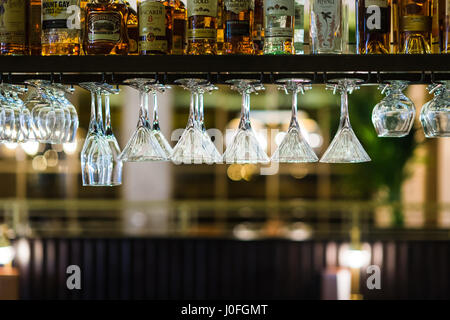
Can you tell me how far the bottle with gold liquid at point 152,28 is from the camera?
1433 mm

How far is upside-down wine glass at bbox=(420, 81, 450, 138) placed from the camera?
4.61 feet

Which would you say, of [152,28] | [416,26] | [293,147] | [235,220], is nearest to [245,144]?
[293,147]

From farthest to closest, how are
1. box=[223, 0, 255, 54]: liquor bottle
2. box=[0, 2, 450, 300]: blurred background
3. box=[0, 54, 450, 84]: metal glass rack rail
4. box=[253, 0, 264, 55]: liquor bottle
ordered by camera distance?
box=[0, 2, 450, 300]: blurred background
box=[253, 0, 264, 55]: liquor bottle
box=[223, 0, 255, 54]: liquor bottle
box=[0, 54, 450, 84]: metal glass rack rail

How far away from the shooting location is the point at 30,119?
4.84 feet

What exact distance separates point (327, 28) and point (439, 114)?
0.31 m

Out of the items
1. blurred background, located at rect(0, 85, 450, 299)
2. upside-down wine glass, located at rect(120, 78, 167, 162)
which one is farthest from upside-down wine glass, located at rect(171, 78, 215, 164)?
blurred background, located at rect(0, 85, 450, 299)

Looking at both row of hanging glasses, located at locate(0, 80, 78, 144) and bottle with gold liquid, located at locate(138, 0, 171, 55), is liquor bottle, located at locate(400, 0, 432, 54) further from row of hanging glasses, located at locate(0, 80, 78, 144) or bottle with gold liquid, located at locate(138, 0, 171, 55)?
row of hanging glasses, located at locate(0, 80, 78, 144)

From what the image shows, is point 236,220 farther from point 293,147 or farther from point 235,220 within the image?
point 293,147

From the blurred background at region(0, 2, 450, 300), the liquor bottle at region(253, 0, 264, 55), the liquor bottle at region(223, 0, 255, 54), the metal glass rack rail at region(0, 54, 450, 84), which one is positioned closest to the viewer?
the metal glass rack rail at region(0, 54, 450, 84)

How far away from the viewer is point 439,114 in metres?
1.41

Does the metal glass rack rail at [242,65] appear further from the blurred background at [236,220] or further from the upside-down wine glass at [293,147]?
the blurred background at [236,220]

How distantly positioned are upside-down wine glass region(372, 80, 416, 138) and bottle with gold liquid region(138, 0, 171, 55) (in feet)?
1.69
